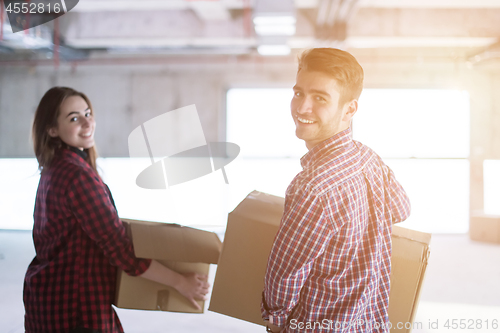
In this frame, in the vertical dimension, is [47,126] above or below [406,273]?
above

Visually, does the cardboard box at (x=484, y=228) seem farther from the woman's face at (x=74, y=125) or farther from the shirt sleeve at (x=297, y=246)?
the woman's face at (x=74, y=125)

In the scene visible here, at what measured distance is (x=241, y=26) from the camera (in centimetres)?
488

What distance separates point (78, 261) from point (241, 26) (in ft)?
14.3

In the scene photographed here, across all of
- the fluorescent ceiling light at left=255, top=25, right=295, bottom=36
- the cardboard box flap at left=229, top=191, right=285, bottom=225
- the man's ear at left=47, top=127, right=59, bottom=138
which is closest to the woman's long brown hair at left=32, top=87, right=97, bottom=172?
the man's ear at left=47, top=127, right=59, bottom=138

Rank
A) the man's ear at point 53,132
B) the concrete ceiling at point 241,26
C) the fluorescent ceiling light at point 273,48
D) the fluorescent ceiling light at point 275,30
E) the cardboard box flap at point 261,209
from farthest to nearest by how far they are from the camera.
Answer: the concrete ceiling at point 241,26 → the fluorescent ceiling light at point 273,48 → the fluorescent ceiling light at point 275,30 → the man's ear at point 53,132 → the cardboard box flap at point 261,209

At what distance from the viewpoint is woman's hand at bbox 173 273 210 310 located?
113cm

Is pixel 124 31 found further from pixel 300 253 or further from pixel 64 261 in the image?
pixel 300 253

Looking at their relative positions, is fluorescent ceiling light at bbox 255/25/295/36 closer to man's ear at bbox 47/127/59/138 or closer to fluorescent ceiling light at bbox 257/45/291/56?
fluorescent ceiling light at bbox 257/45/291/56

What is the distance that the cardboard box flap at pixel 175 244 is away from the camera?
107cm

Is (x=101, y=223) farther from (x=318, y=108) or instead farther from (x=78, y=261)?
(x=318, y=108)

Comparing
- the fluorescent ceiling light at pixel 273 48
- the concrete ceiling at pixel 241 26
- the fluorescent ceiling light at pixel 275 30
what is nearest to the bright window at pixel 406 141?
the concrete ceiling at pixel 241 26

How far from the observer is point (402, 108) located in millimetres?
5844

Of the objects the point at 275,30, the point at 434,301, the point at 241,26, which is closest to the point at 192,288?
the point at 434,301

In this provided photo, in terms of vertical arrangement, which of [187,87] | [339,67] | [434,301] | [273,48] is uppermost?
[273,48]
